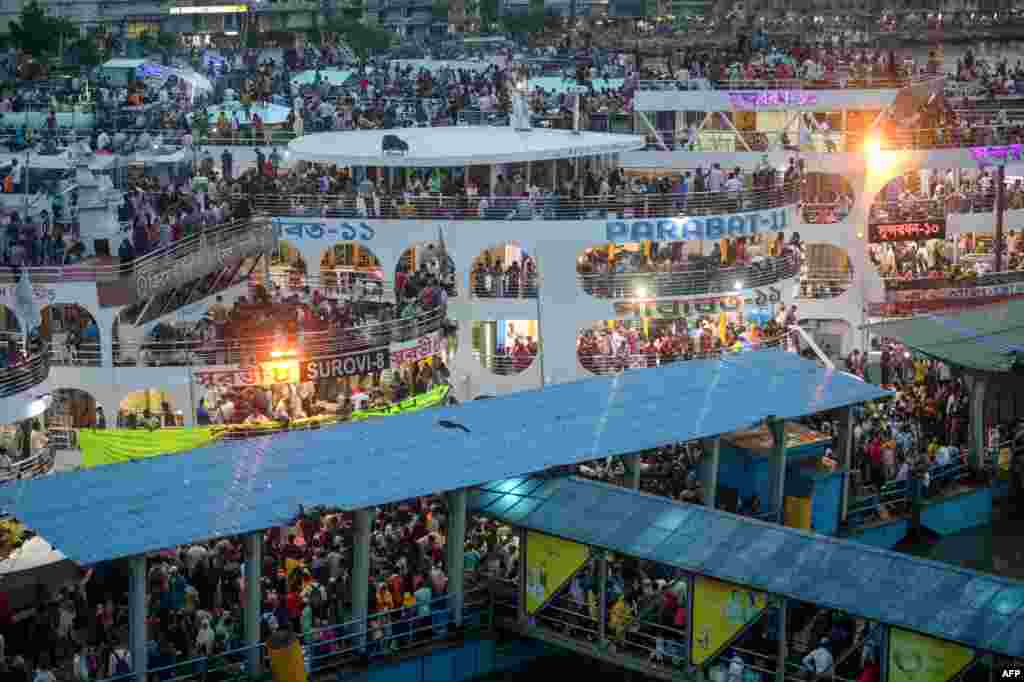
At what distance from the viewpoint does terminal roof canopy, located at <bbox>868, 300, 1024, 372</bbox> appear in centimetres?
3881

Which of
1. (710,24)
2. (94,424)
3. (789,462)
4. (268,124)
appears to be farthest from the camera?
(710,24)

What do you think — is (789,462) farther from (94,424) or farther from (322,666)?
(94,424)

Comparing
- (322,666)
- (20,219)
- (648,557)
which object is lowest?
(322,666)

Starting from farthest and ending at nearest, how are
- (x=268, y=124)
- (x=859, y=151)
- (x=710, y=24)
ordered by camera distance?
(x=710, y=24) < (x=268, y=124) < (x=859, y=151)

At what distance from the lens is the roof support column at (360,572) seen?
28.8 m

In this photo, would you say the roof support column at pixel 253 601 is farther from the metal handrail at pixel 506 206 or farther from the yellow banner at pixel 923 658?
the metal handrail at pixel 506 206

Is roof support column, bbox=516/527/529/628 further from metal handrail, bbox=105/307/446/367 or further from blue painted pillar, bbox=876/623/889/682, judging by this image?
metal handrail, bbox=105/307/446/367

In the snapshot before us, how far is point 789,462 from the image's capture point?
35531mm

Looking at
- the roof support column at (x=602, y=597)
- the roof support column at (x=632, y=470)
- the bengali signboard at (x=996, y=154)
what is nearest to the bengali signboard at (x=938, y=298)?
the bengali signboard at (x=996, y=154)

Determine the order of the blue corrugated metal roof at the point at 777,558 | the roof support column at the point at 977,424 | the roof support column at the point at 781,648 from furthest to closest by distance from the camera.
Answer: the roof support column at the point at 977,424, the roof support column at the point at 781,648, the blue corrugated metal roof at the point at 777,558

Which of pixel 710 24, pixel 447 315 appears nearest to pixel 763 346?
pixel 447 315

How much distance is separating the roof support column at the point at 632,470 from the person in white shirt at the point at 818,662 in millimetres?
6162

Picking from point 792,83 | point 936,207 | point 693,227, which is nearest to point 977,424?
point 693,227

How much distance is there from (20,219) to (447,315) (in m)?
10.6
